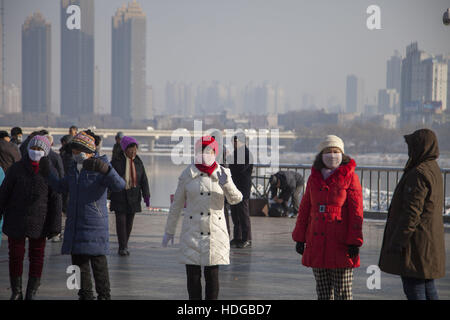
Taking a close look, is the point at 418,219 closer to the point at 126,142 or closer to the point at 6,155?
the point at 126,142

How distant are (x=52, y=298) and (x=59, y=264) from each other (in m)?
1.88

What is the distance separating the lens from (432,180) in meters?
4.84

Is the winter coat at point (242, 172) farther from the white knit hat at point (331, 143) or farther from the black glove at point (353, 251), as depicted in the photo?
the black glove at point (353, 251)

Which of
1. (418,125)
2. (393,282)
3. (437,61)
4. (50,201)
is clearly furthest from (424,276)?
(437,61)

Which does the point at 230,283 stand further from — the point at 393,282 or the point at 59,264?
the point at 59,264

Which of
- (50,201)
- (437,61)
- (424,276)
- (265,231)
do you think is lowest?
(265,231)

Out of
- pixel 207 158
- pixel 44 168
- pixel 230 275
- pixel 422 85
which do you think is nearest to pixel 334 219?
pixel 207 158

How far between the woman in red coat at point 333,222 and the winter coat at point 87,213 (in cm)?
175

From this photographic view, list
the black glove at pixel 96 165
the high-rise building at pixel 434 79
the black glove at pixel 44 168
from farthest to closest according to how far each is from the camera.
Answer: the high-rise building at pixel 434 79
the black glove at pixel 44 168
the black glove at pixel 96 165

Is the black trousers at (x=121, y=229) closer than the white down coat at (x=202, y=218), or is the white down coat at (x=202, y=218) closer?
the white down coat at (x=202, y=218)

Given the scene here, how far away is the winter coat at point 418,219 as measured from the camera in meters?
4.80

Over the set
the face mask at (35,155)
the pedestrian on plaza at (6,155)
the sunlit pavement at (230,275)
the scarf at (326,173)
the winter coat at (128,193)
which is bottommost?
the sunlit pavement at (230,275)

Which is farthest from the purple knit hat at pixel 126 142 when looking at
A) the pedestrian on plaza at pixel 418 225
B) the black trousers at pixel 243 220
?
the pedestrian on plaza at pixel 418 225

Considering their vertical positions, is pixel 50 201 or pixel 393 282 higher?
pixel 50 201
